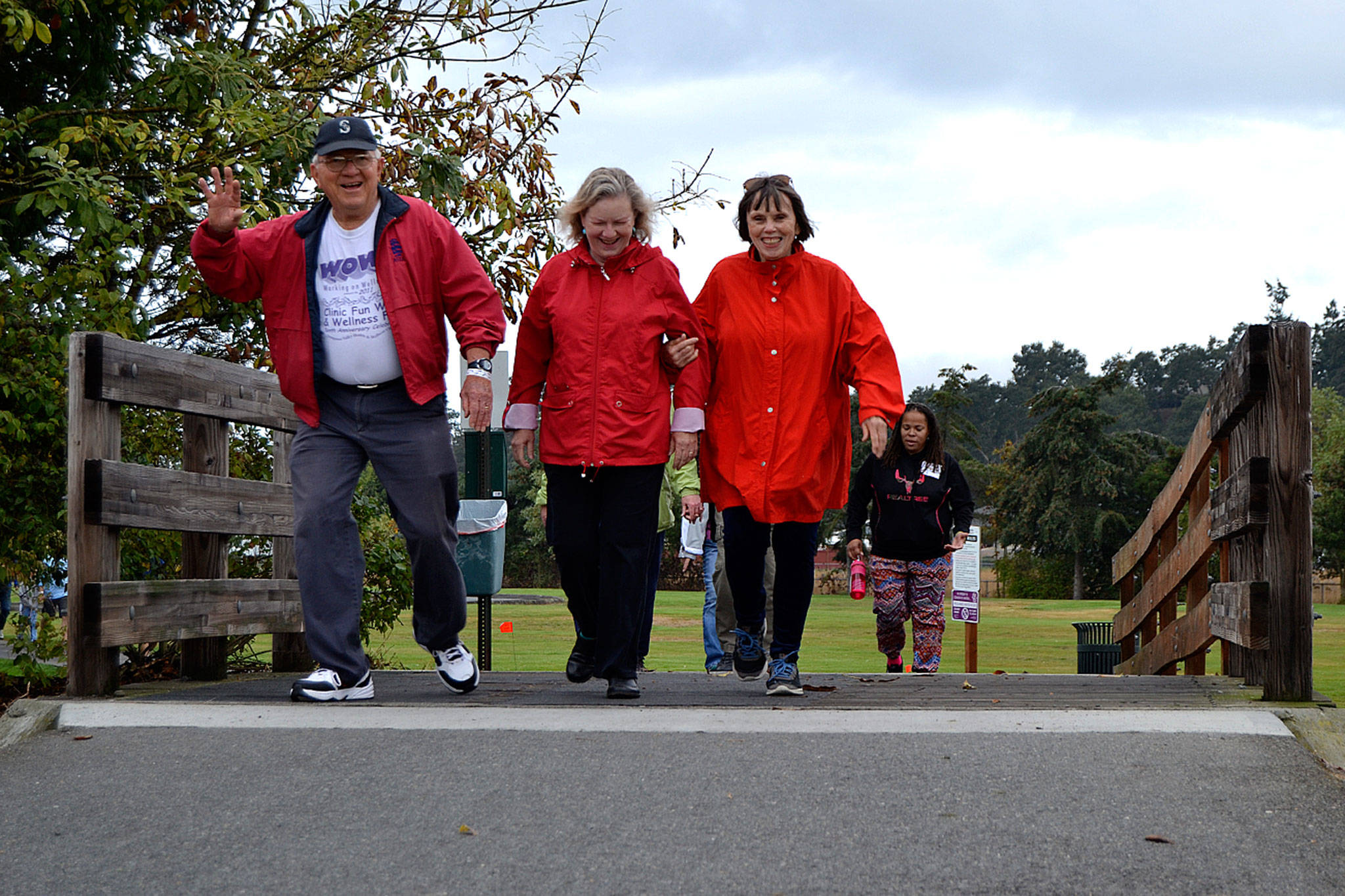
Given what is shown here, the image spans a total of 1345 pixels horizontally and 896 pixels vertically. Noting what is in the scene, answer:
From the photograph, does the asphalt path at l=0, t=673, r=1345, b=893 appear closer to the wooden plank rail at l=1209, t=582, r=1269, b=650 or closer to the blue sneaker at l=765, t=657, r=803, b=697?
the wooden plank rail at l=1209, t=582, r=1269, b=650

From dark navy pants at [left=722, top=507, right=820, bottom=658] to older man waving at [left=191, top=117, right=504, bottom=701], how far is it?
3.53 ft

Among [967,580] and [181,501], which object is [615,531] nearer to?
[181,501]

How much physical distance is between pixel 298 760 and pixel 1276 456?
3195 mm

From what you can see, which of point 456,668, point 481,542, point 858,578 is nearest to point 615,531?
point 456,668

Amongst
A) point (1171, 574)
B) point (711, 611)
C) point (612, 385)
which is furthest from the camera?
point (711, 611)

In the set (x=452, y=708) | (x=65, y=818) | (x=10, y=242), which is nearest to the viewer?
(x=65, y=818)

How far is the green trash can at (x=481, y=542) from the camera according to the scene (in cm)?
903

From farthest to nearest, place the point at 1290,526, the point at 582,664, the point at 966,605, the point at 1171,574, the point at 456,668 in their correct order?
the point at 966,605, the point at 1171,574, the point at 582,664, the point at 456,668, the point at 1290,526

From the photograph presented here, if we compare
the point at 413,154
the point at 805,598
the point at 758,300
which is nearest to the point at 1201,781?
the point at 805,598

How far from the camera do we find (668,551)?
53.5 m

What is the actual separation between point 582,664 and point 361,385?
4.87 feet

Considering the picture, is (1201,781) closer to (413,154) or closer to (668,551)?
(413,154)

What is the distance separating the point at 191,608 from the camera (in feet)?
16.6

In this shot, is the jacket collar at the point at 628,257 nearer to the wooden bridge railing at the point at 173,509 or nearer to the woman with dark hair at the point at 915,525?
the wooden bridge railing at the point at 173,509
